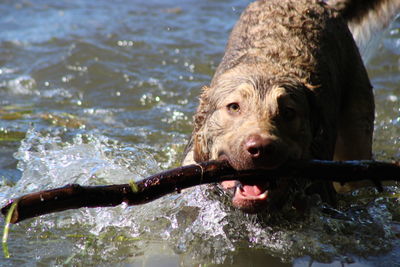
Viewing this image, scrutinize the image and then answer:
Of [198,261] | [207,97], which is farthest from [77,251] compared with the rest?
[207,97]

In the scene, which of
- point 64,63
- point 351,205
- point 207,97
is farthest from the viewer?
point 64,63

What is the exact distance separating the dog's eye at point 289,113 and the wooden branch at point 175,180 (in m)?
0.59

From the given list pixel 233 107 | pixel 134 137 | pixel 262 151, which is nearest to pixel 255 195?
pixel 262 151

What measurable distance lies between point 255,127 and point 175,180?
30.2 inches

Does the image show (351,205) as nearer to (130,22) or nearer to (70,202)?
(70,202)

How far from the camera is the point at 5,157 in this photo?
6590mm

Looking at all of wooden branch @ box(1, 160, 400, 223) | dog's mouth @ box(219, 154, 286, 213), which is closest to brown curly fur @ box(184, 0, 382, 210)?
wooden branch @ box(1, 160, 400, 223)

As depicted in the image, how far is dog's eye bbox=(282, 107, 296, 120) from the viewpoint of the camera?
184 inches

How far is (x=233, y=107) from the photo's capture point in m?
4.84

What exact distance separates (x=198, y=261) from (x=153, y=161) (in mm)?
2210

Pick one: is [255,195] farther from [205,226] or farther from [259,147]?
[205,226]

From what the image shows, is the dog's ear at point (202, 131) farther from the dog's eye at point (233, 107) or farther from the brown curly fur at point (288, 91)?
the dog's eye at point (233, 107)

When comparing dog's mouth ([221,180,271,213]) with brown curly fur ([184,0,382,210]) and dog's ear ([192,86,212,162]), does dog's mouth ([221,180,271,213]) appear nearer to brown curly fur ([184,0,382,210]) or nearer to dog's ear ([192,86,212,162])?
brown curly fur ([184,0,382,210])

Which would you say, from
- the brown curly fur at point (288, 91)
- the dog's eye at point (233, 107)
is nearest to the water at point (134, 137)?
the brown curly fur at point (288, 91)
